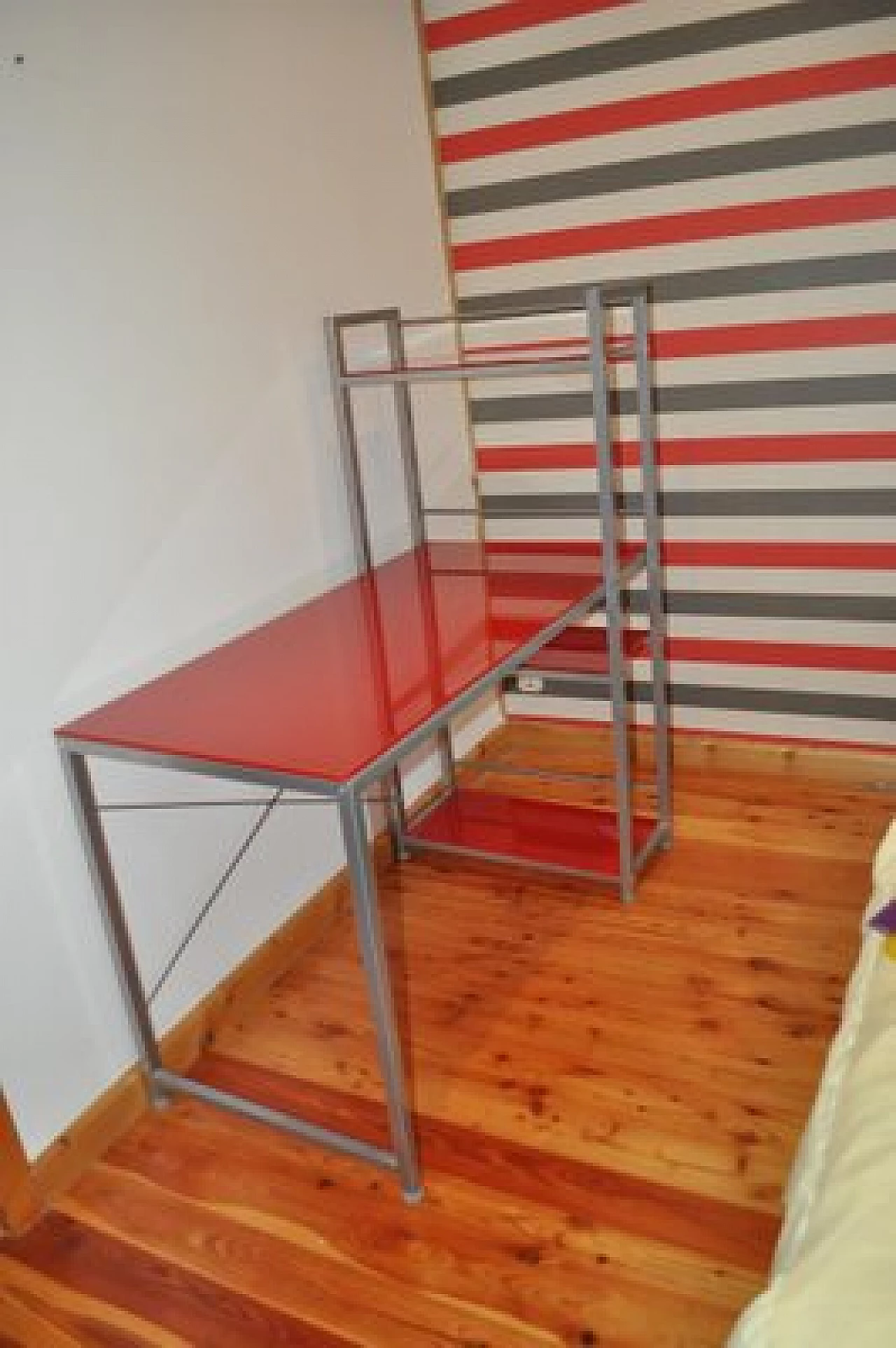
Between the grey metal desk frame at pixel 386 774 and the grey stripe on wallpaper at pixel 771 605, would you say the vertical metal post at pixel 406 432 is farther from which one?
the grey stripe on wallpaper at pixel 771 605

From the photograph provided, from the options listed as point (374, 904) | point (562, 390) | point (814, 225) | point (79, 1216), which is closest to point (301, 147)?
point (562, 390)

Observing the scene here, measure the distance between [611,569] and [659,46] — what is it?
1301 mm

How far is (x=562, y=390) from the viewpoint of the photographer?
2834mm

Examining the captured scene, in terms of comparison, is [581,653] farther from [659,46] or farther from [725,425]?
[659,46]

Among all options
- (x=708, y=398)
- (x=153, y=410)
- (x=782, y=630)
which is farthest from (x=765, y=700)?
(x=153, y=410)

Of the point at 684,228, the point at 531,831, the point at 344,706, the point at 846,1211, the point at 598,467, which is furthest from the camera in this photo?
the point at 531,831

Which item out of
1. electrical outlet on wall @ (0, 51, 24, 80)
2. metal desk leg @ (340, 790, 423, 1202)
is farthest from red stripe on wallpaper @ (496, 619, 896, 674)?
electrical outlet on wall @ (0, 51, 24, 80)

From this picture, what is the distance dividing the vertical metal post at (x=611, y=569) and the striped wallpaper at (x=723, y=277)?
541mm

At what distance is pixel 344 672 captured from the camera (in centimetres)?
183

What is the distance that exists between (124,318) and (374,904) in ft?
3.67

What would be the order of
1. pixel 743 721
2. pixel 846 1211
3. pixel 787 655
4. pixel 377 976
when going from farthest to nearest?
pixel 743 721 < pixel 787 655 < pixel 377 976 < pixel 846 1211

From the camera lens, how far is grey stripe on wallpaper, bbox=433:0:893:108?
7.44 feet

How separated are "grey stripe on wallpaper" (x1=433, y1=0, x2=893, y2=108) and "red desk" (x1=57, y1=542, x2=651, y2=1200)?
1194 millimetres

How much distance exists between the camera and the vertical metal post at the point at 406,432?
7.85 ft
